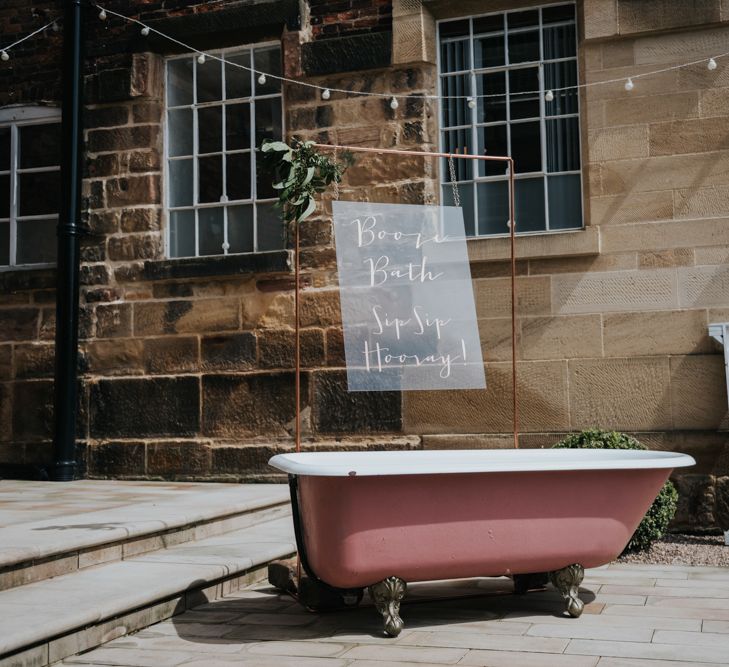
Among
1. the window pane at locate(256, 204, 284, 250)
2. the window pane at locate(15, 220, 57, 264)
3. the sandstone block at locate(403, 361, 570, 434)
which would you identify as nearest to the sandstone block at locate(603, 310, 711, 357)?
the sandstone block at locate(403, 361, 570, 434)

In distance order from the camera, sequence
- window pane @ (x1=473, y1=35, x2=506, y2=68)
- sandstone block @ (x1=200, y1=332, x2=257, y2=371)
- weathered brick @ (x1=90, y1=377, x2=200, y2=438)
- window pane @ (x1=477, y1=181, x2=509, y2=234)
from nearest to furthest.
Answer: window pane @ (x1=477, y1=181, x2=509, y2=234) → window pane @ (x1=473, y1=35, x2=506, y2=68) → sandstone block @ (x1=200, y1=332, x2=257, y2=371) → weathered brick @ (x1=90, y1=377, x2=200, y2=438)

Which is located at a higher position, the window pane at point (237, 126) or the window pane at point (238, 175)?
the window pane at point (237, 126)

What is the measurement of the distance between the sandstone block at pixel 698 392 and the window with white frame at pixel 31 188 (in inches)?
194

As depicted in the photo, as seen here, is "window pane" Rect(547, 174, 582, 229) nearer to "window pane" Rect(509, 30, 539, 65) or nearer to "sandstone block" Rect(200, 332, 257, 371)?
"window pane" Rect(509, 30, 539, 65)

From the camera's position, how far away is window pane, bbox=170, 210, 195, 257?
7.81 metres

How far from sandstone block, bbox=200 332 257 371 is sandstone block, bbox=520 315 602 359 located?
1983 millimetres

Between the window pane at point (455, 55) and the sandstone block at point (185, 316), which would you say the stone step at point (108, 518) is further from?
the window pane at point (455, 55)

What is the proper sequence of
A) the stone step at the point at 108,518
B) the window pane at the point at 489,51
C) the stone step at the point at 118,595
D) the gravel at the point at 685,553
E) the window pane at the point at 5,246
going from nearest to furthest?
the stone step at the point at 118,595 < the stone step at the point at 108,518 < the gravel at the point at 685,553 < the window pane at the point at 489,51 < the window pane at the point at 5,246

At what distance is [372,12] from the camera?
7297 mm

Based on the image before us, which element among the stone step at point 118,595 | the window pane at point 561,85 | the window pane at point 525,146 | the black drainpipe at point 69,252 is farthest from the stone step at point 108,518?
the window pane at point 561,85

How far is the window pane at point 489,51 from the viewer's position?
7.22 m

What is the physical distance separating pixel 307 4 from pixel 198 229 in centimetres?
189

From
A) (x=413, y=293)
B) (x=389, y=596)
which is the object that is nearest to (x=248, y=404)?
(x=413, y=293)

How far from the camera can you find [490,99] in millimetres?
7238
